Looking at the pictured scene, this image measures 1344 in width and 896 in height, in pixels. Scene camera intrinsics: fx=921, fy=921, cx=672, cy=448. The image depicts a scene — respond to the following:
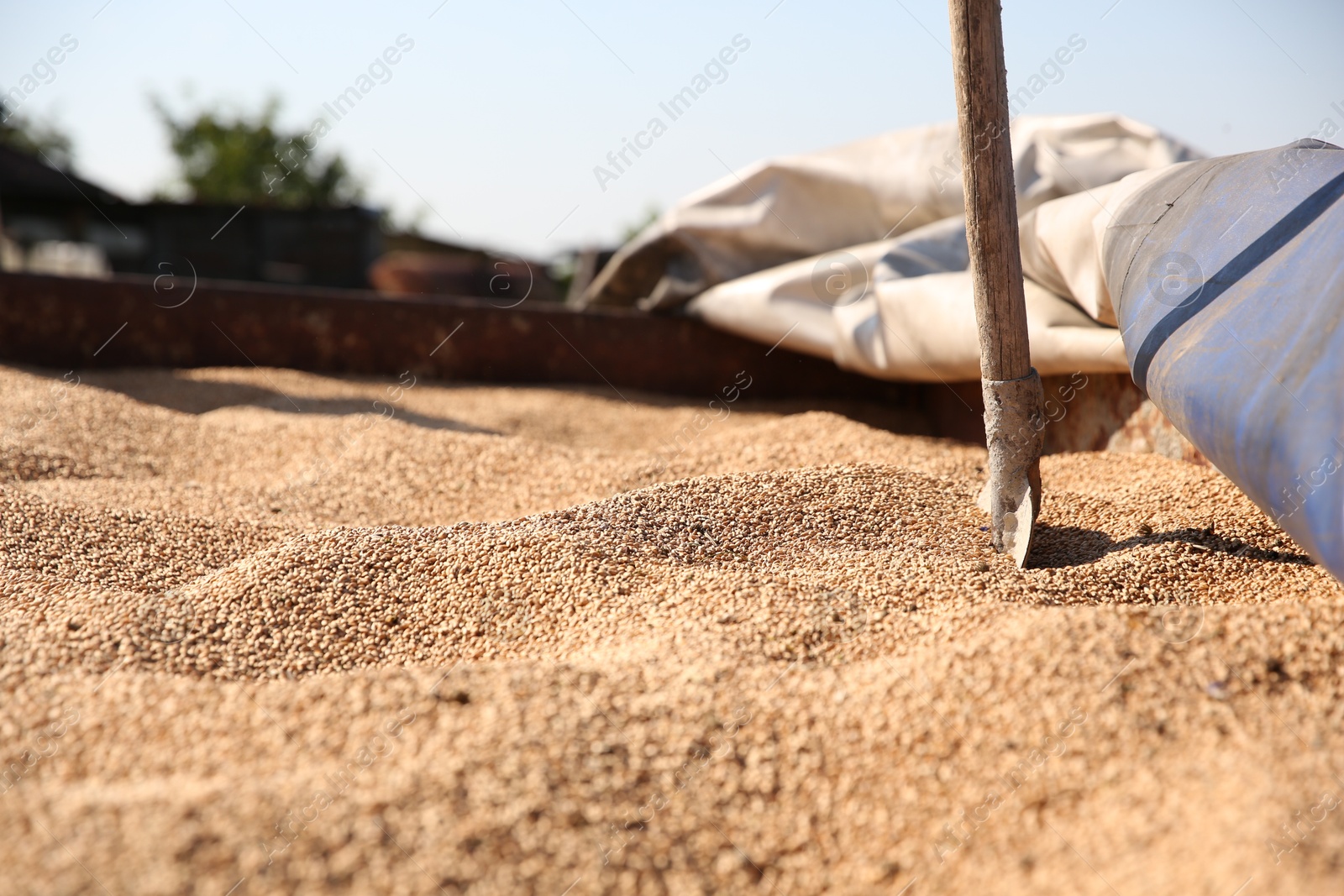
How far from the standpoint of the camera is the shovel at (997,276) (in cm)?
161

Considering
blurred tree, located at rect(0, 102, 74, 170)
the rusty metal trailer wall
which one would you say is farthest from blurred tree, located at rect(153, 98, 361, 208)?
the rusty metal trailer wall

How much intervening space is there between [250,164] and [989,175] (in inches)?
648

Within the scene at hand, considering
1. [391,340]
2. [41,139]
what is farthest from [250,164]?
[391,340]

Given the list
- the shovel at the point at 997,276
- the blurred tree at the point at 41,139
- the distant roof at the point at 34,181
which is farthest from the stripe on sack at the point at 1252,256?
the blurred tree at the point at 41,139

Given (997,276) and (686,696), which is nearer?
(686,696)

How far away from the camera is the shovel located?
1.61m

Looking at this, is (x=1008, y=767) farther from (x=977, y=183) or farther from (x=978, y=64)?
(x=978, y=64)

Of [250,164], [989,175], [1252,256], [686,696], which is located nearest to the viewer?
[686,696]

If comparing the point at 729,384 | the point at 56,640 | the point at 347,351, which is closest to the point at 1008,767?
the point at 56,640

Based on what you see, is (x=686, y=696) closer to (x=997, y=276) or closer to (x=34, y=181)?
(x=997, y=276)

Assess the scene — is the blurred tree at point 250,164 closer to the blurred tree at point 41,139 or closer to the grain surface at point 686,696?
the blurred tree at point 41,139

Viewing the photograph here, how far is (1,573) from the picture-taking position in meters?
1.69

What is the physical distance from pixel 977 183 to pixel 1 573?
1.90 meters

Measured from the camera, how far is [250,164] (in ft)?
51.0
